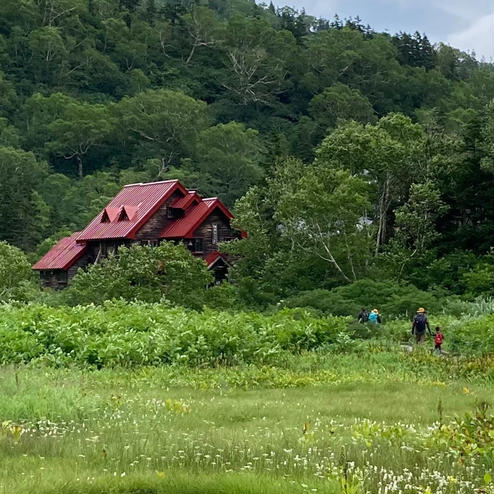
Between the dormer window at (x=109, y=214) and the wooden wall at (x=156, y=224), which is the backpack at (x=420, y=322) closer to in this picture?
the wooden wall at (x=156, y=224)

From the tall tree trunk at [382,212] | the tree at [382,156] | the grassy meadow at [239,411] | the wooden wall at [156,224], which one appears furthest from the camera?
the wooden wall at [156,224]

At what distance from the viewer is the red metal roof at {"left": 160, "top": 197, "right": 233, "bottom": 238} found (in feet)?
154

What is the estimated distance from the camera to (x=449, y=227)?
41469mm

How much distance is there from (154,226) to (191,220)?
7.53 feet

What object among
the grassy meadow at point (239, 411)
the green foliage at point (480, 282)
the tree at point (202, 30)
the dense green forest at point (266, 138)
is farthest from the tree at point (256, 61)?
the grassy meadow at point (239, 411)

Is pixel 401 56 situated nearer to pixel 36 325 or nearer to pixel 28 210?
pixel 28 210

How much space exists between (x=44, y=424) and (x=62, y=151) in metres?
89.4

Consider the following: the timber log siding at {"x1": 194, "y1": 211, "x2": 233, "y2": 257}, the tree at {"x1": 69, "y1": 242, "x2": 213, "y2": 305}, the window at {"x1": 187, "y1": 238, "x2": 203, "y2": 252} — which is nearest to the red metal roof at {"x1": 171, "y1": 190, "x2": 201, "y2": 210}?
the timber log siding at {"x1": 194, "y1": 211, "x2": 233, "y2": 257}

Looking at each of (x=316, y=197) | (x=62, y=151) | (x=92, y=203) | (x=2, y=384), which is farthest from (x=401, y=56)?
(x=2, y=384)

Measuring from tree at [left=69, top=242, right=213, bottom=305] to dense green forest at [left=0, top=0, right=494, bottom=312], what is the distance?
1.65 meters

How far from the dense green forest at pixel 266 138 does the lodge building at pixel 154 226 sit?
3102mm

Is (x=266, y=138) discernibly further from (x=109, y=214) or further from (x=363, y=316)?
(x=363, y=316)

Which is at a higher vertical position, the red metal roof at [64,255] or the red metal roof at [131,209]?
the red metal roof at [131,209]

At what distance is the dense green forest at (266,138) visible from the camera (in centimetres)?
3766
